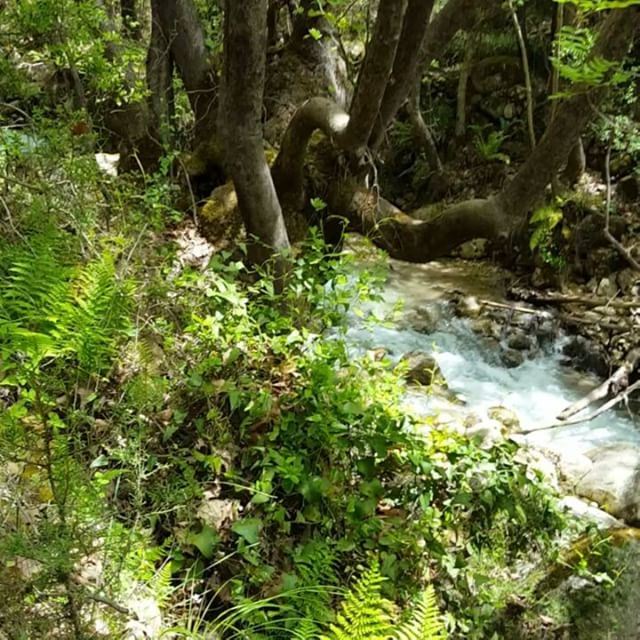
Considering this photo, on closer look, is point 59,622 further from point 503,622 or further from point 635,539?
point 635,539

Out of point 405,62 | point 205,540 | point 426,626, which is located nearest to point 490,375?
point 405,62

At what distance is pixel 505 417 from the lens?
4527mm

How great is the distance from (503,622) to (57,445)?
2.37 m

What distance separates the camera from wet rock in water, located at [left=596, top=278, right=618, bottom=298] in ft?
22.2

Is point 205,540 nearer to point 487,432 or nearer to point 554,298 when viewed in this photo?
point 487,432

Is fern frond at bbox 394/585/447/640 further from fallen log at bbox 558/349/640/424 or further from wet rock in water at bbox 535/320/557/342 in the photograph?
wet rock in water at bbox 535/320/557/342

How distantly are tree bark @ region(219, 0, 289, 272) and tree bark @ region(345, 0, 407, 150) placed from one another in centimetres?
62

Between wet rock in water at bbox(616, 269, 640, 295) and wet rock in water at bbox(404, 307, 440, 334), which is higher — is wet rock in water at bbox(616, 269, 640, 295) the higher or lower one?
the higher one

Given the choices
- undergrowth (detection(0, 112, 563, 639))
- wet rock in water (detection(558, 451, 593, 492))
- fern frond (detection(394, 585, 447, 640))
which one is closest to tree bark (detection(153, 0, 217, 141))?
undergrowth (detection(0, 112, 563, 639))

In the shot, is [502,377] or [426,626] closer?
[426,626]

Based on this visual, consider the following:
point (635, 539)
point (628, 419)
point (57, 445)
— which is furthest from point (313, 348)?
point (628, 419)

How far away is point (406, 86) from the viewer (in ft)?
12.4

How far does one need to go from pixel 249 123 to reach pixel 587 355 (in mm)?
4608

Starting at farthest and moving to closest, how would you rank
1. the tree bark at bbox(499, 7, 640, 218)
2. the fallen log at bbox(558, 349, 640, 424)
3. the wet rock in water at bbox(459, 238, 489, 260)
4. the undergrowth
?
1. the wet rock in water at bbox(459, 238, 489, 260)
2. the fallen log at bbox(558, 349, 640, 424)
3. the tree bark at bbox(499, 7, 640, 218)
4. the undergrowth
